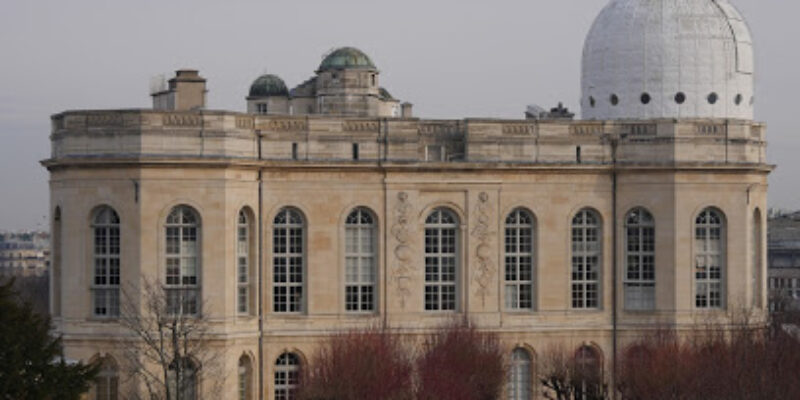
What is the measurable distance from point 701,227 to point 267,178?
768 inches

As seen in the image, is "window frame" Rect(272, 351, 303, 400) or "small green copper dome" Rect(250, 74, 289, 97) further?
"small green copper dome" Rect(250, 74, 289, 97)

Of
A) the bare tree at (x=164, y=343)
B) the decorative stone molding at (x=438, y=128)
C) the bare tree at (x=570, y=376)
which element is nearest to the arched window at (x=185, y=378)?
the bare tree at (x=164, y=343)

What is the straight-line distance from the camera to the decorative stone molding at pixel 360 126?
84.4m

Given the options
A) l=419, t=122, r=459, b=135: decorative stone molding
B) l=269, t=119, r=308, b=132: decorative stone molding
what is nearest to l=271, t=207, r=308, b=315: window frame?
l=269, t=119, r=308, b=132: decorative stone molding

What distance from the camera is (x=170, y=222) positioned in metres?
80.1

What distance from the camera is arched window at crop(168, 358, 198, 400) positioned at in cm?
7719

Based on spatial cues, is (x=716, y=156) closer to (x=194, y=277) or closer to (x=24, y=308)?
(x=194, y=277)

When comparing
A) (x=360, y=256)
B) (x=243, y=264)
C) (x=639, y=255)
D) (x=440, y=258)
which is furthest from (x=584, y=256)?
(x=243, y=264)

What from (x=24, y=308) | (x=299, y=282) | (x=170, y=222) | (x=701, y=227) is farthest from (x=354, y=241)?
(x=24, y=308)

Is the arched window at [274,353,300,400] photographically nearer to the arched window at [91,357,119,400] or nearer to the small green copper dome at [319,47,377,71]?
the arched window at [91,357,119,400]

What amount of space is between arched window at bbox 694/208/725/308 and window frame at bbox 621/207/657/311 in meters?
2.07

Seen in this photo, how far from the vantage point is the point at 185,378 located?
78125 millimetres

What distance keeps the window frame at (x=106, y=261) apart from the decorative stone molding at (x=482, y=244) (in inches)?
621

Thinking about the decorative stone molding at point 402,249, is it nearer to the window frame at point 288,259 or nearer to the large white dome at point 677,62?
the window frame at point 288,259
